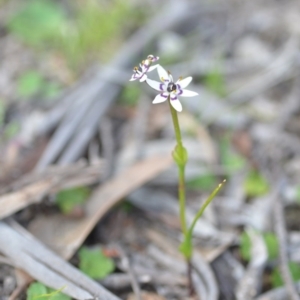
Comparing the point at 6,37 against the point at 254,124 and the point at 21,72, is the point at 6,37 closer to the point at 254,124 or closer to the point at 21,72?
Answer: the point at 21,72

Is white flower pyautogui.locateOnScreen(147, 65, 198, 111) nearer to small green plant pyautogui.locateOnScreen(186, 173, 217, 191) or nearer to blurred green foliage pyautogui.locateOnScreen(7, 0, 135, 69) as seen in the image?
small green plant pyautogui.locateOnScreen(186, 173, 217, 191)

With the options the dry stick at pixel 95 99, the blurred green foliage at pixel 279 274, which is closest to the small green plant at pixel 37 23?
the dry stick at pixel 95 99

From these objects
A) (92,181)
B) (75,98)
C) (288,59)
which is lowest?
(92,181)

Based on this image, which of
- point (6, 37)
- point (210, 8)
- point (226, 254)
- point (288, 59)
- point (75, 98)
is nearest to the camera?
point (226, 254)

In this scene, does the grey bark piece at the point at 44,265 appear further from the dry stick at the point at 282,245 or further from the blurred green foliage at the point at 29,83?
the blurred green foliage at the point at 29,83

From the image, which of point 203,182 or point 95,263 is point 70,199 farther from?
point 203,182

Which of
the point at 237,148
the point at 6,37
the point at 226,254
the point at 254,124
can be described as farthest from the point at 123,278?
the point at 6,37
